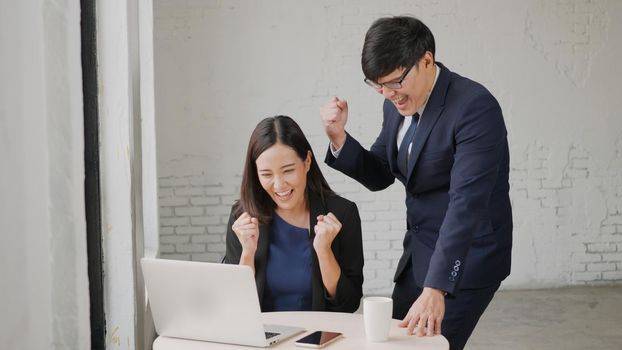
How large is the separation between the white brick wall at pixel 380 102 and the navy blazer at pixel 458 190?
3.64m

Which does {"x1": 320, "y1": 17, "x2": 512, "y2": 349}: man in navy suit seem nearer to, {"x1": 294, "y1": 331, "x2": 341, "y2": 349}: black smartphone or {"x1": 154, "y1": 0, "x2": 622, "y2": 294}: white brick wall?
{"x1": 294, "y1": 331, "x2": 341, "y2": 349}: black smartphone

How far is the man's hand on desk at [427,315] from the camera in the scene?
2.16 meters

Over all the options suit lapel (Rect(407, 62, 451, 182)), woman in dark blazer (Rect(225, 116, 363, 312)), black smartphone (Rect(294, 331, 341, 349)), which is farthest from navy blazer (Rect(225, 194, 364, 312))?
black smartphone (Rect(294, 331, 341, 349))

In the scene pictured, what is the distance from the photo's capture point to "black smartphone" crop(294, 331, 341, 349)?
2054mm

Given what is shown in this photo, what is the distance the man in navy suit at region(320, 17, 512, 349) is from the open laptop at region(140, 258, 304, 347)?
434mm

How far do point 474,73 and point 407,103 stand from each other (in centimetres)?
407

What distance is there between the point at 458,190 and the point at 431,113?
274 mm

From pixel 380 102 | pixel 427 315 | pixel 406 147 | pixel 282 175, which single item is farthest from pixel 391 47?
pixel 380 102

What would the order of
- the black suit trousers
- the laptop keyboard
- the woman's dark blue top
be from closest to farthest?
the laptop keyboard
the black suit trousers
the woman's dark blue top

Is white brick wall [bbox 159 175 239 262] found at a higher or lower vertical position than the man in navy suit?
lower

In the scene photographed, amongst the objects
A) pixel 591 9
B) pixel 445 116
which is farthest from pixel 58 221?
pixel 591 9

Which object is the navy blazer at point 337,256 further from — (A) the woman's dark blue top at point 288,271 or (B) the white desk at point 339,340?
(B) the white desk at point 339,340

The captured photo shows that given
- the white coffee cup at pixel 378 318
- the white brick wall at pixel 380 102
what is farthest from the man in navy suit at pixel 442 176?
the white brick wall at pixel 380 102

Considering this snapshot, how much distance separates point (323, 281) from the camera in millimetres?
2660
